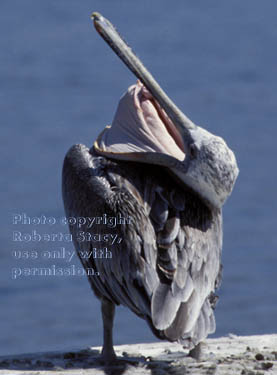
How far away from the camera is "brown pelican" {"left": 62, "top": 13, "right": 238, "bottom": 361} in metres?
7.03

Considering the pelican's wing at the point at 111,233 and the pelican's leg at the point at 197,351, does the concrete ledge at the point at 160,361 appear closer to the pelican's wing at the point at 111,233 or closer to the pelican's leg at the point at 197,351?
the pelican's leg at the point at 197,351

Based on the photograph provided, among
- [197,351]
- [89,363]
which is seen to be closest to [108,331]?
[89,363]

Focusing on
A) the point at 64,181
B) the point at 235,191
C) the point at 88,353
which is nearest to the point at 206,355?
the point at 88,353

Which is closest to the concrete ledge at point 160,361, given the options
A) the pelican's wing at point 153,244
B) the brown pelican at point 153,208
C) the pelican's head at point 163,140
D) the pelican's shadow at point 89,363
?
the pelican's shadow at point 89,363

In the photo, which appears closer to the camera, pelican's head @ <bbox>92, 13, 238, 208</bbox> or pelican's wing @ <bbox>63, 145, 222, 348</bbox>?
pelican's wing @ <bbox>63, 145, 222, 348</bbox>

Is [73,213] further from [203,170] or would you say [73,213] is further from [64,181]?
[203,170]

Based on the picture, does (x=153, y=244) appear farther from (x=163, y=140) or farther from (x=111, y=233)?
(x=163, y=140)

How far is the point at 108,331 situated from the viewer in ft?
24.9

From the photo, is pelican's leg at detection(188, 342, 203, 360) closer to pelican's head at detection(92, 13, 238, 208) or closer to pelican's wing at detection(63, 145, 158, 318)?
pelican's wing at detection(63, 145, 158, 318)

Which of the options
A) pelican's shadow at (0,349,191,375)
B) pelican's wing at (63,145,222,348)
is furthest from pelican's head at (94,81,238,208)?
pelican's shadow at (0,349,191,375)

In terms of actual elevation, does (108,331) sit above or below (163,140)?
below

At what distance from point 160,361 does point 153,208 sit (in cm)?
87

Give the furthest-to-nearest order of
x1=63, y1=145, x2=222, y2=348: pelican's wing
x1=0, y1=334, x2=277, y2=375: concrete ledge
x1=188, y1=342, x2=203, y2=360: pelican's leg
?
x1=188, y1=342, x2=203, y2=360: pelican's leg < x1=0, y1=334, x2=277, y2=375: concrete ledge < x1=63, y1=145, x2=222, y2=348: pelican's wing

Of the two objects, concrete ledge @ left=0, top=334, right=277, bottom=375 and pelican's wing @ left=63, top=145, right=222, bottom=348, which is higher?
pelican's wing @ left=63, top=145, right=222, bottom=348
